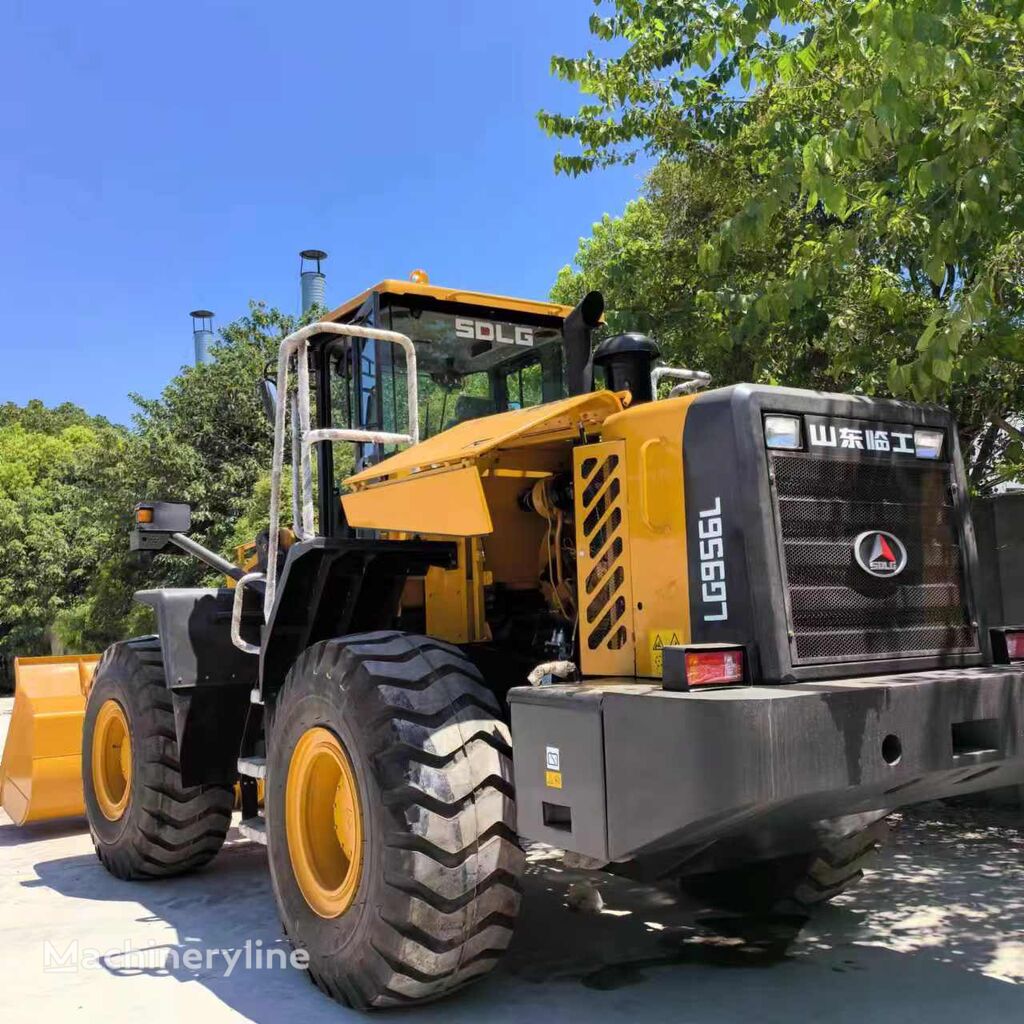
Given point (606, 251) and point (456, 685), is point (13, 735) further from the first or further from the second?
point (606, 251)

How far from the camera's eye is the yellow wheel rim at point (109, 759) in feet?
21.7

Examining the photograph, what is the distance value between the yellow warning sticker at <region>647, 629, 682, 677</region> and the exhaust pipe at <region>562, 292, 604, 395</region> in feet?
5.36

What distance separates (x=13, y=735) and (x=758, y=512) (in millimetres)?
6643

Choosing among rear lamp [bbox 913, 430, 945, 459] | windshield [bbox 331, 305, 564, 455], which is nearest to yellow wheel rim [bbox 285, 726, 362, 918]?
windshield [bbox 331, 305, 564, 455]

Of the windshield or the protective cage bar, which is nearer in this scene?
the protective cage bar

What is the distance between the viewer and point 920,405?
4.22m

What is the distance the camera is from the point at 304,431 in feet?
16.2

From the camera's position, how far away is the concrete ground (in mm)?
3941

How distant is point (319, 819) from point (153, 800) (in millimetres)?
1999

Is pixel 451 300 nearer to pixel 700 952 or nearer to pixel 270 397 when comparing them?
pixel 270 397

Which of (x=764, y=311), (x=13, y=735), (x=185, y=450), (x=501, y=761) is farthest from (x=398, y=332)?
(x=185, y=450)

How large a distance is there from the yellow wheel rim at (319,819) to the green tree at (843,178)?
3.08 metres

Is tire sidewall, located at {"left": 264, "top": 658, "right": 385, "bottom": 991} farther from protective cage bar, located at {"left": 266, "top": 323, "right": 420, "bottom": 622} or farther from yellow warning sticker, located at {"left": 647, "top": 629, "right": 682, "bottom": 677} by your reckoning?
yellow warning sticker, located at {"left": 647, "top": 629, "right": 682, "bottom": 677}

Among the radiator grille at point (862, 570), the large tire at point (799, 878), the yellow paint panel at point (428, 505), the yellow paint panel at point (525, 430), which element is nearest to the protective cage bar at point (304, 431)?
the yellow paint panel at point (428, 505)
